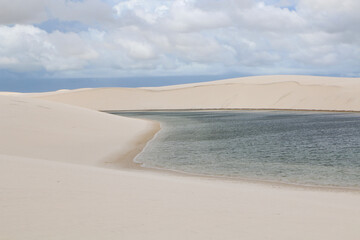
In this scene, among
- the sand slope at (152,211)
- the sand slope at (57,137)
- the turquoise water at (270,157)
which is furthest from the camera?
the sand slope at (57,137)

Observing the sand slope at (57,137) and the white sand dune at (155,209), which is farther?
the sand slope at (57,137)

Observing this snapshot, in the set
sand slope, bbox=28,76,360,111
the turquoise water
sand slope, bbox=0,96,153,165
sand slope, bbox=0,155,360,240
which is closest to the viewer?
sand slope, bbox=0,155,360,240

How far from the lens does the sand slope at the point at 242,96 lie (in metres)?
68.3

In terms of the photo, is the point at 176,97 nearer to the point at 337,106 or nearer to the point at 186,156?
the point at 337,106

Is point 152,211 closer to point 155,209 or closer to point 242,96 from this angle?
point 155,209

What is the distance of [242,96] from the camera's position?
87062 millimetres

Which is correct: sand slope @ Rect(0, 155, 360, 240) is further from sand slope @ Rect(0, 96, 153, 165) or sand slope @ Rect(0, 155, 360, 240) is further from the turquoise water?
sand slope @ Rect(0, 96, 153, 165)

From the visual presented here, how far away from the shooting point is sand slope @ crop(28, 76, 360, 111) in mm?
68294

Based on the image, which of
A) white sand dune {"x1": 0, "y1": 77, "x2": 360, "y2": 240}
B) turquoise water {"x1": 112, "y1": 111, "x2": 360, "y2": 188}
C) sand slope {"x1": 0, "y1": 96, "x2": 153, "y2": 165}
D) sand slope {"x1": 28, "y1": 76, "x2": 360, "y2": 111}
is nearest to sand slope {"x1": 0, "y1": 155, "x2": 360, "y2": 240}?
white sand dune {"x1": 0, "y1": 77, "x2": 360, "y2": 240}

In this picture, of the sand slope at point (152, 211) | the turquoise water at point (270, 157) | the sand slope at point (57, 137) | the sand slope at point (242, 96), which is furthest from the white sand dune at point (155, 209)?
the sand slope at point (242, 96)

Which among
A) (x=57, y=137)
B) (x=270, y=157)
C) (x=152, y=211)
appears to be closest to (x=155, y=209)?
(x=152, y=211)

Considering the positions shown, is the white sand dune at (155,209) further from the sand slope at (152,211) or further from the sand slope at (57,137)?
the sand slope at (57,137)

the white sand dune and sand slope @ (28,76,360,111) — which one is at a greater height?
sand slope @ (28,76,360,111)

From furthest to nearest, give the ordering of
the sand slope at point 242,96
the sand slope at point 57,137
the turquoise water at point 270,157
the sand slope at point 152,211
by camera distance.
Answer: the sand slope at point 242,96
the sand slope at point 57,137
the turquoise water at point 270,157
the sand slope at point 152,211
